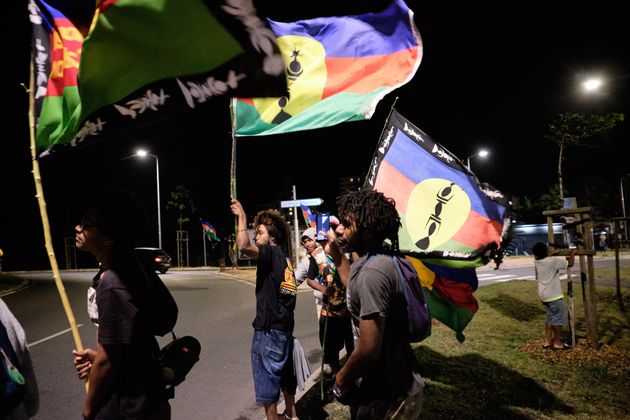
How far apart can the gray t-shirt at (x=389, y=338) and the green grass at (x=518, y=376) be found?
88.3 inches

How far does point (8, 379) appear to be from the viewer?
1.67 metres

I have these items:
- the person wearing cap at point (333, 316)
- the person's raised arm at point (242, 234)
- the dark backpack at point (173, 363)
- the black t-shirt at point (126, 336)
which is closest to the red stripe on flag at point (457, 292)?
the person wearing cap at point (333, 316)

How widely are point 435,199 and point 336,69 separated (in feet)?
5.70

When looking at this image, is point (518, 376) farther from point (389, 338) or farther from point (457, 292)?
point (389, 338)

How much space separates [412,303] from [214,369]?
4544mm

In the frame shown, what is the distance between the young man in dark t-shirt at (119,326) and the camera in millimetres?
1857

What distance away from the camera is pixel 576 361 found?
19.6ft

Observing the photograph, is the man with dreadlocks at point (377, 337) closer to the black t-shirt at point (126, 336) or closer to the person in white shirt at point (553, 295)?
the black t-shirt at point (126, 336)

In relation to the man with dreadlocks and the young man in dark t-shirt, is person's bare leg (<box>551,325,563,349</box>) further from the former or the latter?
the young man in dark t-shirt


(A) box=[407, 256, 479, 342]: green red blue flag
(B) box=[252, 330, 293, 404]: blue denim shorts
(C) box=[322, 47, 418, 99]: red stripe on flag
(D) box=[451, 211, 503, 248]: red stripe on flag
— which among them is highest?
(C) box=[322, 47, 418, 99]: red stripe on flag

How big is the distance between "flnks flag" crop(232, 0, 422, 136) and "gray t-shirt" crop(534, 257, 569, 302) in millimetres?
4874

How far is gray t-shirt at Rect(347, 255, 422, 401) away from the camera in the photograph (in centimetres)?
207

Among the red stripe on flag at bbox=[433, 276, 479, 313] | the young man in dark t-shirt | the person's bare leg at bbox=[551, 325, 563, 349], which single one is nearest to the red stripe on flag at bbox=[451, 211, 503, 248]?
the red stripe on flag at bbox=[433, 276, 479, 313]

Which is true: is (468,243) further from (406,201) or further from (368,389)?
(368,389)
